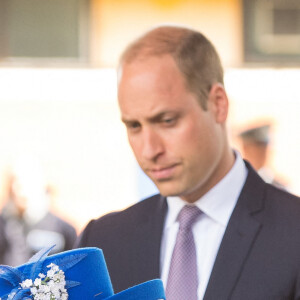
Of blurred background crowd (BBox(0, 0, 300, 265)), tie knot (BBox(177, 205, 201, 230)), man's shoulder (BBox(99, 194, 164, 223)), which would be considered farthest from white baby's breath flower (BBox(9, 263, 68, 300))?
blurred background crowd (BBox(0, 0, 300, 265))

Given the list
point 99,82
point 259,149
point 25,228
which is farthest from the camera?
point 99,82

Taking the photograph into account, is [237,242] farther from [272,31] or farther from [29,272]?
[272,31]

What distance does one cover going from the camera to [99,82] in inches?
432

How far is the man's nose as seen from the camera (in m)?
2.03

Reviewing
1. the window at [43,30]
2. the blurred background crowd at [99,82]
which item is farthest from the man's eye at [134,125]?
the window at [43,30]

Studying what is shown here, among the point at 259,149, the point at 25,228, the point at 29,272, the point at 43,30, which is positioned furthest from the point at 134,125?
the point at 43,30

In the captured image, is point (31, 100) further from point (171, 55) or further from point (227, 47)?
point (171, 55)

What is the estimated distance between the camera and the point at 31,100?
10914 millimetres

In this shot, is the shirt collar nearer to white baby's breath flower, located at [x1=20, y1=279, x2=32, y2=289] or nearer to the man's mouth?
the man's mouth

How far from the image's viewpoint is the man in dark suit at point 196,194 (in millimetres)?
2041

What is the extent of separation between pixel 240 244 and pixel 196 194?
0.17 metres

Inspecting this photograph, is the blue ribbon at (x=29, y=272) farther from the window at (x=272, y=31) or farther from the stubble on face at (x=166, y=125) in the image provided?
the window at (x=272, y=31)

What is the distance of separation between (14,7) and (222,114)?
9.37 m

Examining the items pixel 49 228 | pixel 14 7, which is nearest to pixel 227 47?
pixel 14 7
